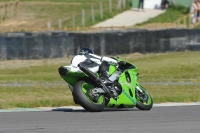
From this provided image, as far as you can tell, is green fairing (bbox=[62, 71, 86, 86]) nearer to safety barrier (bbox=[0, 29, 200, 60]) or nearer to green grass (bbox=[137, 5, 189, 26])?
safety barrier (bbox=[0, 29, 200, 60])

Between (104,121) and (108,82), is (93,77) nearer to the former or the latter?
(108,82)

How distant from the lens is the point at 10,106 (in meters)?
11.5

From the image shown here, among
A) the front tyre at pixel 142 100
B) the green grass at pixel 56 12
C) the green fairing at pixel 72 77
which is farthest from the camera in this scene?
the green grass at pixel 56 12

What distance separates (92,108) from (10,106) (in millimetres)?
1744

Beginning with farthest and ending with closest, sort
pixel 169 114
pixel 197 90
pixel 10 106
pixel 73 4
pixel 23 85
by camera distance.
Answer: pixel 73 4 → pixel 23 85 → pixel 197 90 → pixel 10 106 → pixel 169 114

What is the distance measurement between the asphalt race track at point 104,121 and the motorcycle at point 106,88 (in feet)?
0.52

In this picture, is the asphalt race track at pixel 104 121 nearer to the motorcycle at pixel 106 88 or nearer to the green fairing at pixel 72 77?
the motorcycle at pixel 106 88

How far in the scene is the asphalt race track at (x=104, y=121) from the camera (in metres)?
8.64

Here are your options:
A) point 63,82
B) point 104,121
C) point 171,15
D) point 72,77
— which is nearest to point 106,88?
point 72,77

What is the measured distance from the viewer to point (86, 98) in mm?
10445

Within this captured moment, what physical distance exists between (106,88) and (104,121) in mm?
1352

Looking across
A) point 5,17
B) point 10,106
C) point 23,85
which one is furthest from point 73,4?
point 10,106

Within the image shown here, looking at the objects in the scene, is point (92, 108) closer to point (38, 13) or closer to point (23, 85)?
point (23, 85)

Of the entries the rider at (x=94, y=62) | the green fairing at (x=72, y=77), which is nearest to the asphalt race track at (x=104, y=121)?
the green fairing at (x=72, y=77)
